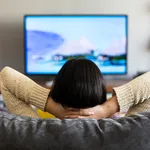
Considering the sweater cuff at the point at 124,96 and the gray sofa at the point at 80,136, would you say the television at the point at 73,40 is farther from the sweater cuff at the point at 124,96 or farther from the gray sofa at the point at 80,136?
the gray sofa at the point at 80,136

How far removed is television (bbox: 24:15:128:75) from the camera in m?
2.95

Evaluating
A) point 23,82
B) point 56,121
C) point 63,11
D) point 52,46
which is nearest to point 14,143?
point 56,121

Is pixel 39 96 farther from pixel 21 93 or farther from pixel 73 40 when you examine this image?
pixel 73 40

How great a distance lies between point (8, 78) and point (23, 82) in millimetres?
67

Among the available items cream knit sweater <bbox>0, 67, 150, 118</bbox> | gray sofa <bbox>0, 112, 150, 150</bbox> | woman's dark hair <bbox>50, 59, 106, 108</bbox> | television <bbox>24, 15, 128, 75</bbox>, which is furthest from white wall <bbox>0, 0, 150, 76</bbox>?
gray sofa <bbox>0, 112, 150, 150</bbox>

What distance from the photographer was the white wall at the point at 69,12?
314cm

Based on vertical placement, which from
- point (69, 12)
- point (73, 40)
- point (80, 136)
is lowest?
point (80, 136)

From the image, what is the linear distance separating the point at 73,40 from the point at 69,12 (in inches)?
13.4

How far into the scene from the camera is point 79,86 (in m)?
1.00

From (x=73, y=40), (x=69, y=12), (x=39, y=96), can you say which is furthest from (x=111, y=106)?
(x=69, y=12)

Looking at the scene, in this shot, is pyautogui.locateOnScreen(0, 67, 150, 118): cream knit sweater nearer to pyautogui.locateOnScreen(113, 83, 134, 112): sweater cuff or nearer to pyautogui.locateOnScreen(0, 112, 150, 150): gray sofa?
pyautogui.locateOnScreen(113, 83, 134, 112): sweater cuff

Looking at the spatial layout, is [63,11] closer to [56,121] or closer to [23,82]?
[23,82]

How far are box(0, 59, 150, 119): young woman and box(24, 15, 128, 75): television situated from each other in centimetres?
182

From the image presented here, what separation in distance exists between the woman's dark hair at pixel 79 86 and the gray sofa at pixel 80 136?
19cm
